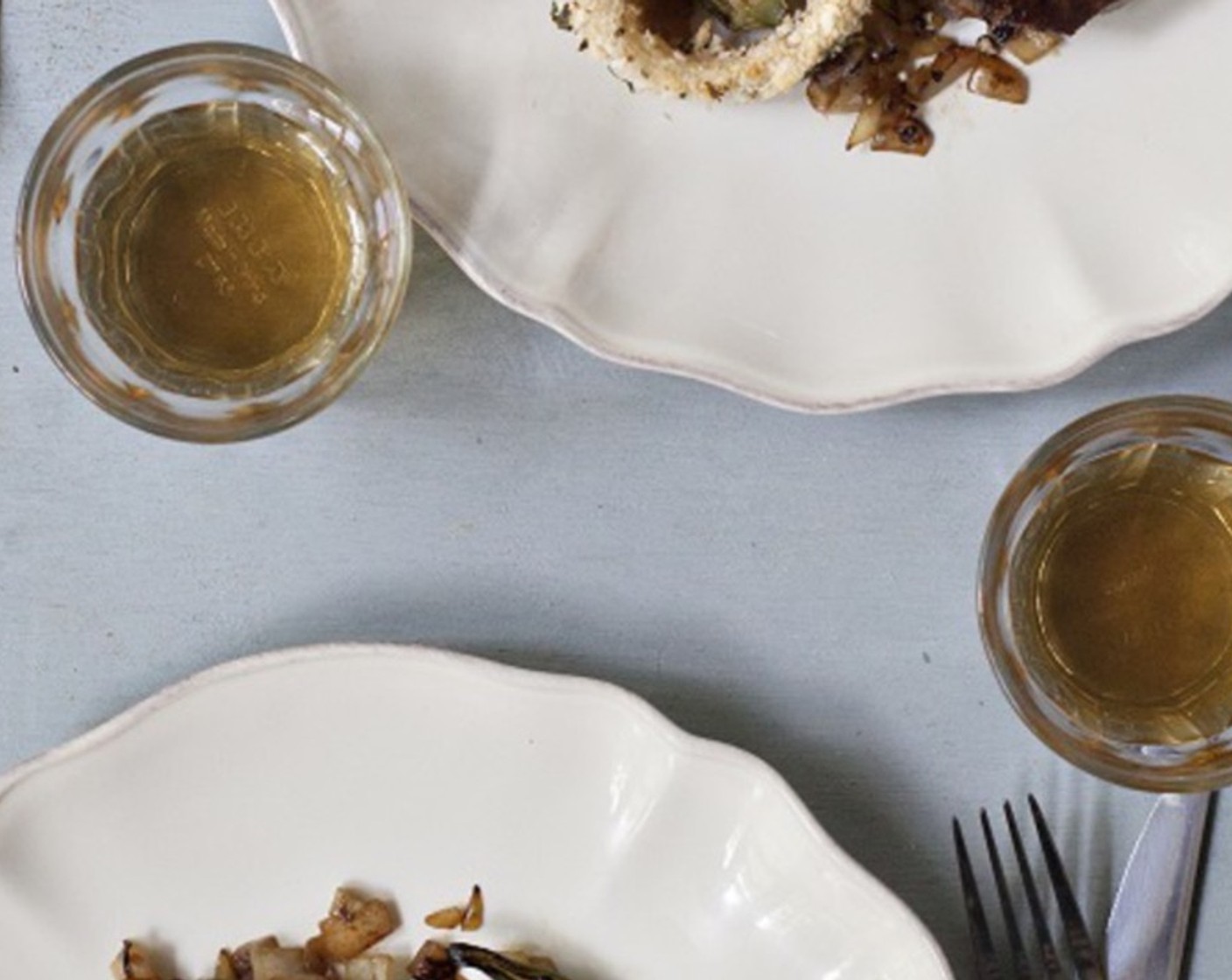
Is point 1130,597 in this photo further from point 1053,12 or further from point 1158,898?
point 1053,12

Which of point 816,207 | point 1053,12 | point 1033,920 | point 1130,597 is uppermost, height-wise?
point 1053,12

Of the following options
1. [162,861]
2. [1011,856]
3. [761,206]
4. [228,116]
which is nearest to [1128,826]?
[1011,856]

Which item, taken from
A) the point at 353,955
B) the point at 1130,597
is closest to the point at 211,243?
the point at 353,955

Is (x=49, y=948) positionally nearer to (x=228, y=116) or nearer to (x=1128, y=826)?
(x=228, y=116)

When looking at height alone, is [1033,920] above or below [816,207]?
below

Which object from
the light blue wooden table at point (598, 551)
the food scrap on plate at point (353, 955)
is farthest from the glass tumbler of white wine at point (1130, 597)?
the food scrap on plate at point (353, 955)

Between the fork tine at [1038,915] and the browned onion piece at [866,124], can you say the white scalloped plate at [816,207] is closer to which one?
the browned onion piece at [866,124]

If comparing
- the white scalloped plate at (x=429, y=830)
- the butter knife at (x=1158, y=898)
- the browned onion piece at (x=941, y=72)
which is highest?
the browned onion piece at (x=941, y=72)
